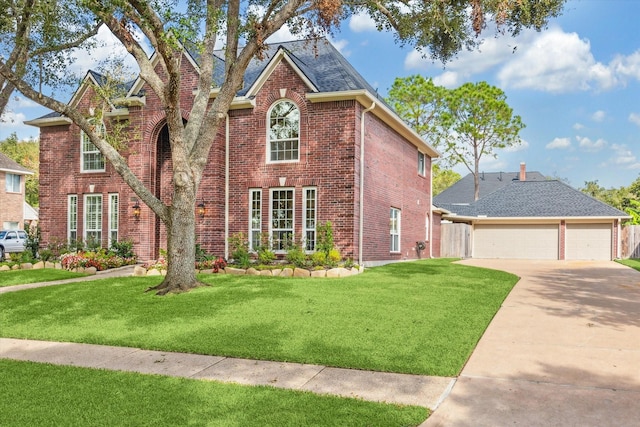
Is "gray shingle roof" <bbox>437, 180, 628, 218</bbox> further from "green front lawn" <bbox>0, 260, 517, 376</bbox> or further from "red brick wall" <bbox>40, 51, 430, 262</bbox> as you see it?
"green front lawn" <bbox>0, 260, 517, 376</bbox>

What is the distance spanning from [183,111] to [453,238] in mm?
17045

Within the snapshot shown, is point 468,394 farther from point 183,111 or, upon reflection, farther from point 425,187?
point 425,187

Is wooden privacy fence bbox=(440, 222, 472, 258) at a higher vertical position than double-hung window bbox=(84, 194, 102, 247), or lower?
lower

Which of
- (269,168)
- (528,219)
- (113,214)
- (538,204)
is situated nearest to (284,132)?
(269,168)

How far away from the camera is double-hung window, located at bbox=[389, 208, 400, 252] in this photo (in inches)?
805

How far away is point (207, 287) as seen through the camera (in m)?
12.0

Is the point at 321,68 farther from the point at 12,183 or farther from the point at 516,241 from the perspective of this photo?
the point at 12,183

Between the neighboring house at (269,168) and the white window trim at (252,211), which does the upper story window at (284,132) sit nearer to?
the neighboring house at (269,168)

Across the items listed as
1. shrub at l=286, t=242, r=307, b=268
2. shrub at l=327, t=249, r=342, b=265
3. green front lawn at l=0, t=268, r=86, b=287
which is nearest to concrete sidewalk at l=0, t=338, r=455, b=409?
green front lawn at l=0, t=268, r=86, b=287

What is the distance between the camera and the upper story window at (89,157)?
2027 cm

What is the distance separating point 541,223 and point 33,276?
25.5 metres

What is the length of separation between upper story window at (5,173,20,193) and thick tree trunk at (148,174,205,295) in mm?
30071

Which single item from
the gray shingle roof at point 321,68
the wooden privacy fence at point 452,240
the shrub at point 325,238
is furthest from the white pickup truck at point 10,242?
the wooden privacy fence at point 452,240

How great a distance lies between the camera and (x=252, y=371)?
5941mm
